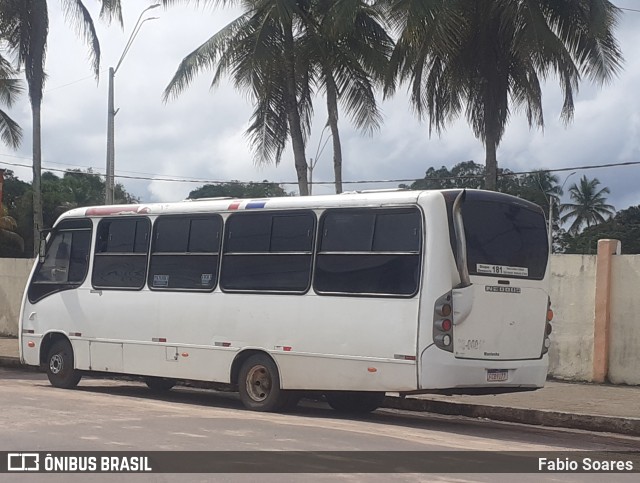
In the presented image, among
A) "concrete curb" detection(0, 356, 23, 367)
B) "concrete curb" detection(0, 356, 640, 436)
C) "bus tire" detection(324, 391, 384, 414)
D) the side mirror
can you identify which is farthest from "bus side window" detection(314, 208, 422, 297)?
"concrete curb" detection(0, 356, 23, 367)

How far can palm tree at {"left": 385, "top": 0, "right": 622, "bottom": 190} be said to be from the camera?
19.9 metres

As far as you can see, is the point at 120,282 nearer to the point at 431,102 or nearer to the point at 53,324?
the point at 53,324

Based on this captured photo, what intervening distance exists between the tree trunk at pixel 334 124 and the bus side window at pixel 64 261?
32.0 ft

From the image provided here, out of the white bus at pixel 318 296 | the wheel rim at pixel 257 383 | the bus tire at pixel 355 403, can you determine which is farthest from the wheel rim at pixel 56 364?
the bus tire at pixel 355 403

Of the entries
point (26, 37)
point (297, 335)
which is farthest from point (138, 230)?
point (26, 37)

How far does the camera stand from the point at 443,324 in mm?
11547

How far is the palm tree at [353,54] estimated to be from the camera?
76.4 ft

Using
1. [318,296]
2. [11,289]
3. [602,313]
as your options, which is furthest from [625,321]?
[11,289]

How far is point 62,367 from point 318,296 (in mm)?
5224

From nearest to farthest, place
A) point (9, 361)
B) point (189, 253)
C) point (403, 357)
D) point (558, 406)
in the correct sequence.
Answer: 1. point (403, 357)
2. point (558, 406)
3. point (189, 253)
4. point (9, 361)

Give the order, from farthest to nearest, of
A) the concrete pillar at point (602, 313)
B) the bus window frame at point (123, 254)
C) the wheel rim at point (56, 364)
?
the concrete pillar at point (602, 313), the wheel rim at point (56, 364), the bus window frame at point (123, 254)

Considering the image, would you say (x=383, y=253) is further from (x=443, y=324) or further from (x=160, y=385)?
(x=160, y=385)

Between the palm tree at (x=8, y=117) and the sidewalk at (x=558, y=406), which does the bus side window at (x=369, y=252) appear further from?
the palm tree at (x=8, y=117)

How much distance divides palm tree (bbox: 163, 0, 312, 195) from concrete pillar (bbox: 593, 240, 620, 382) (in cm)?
881
